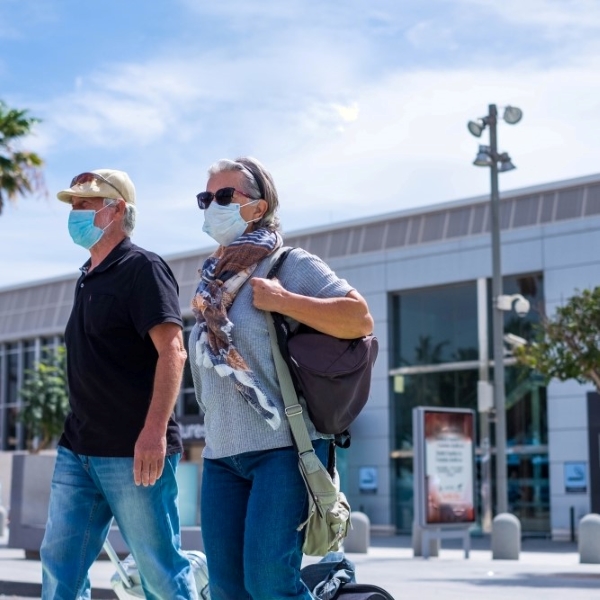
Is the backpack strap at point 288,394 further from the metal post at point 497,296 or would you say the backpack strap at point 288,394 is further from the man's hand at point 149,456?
the metal post at point 497,296

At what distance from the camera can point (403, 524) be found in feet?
106

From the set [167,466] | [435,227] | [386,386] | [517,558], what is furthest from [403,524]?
[167,466]

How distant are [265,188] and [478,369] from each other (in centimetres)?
2699

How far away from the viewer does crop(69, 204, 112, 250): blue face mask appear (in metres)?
4.99

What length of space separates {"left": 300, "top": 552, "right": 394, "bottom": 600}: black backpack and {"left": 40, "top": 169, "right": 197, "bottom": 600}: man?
67 cm

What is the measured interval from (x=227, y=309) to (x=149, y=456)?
0.78 meters

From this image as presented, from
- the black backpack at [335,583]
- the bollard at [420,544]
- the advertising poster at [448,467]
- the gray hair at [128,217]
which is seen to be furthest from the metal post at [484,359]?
the black backpack at [335,583]

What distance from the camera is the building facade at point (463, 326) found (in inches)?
1155

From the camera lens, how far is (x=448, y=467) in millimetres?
18938

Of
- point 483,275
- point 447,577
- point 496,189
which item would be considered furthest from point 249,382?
point 483,275

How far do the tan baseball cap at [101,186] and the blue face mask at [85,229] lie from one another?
0.08 metres

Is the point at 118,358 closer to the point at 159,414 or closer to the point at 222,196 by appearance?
the point at 159,414

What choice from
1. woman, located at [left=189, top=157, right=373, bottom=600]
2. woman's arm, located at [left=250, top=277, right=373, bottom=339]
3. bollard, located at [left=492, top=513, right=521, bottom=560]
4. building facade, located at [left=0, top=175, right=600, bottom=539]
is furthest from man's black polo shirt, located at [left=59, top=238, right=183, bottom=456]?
building facade, located at [left=0, top=175, right=600, bottom=539]

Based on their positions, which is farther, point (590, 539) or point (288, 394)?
point (590, 539)
